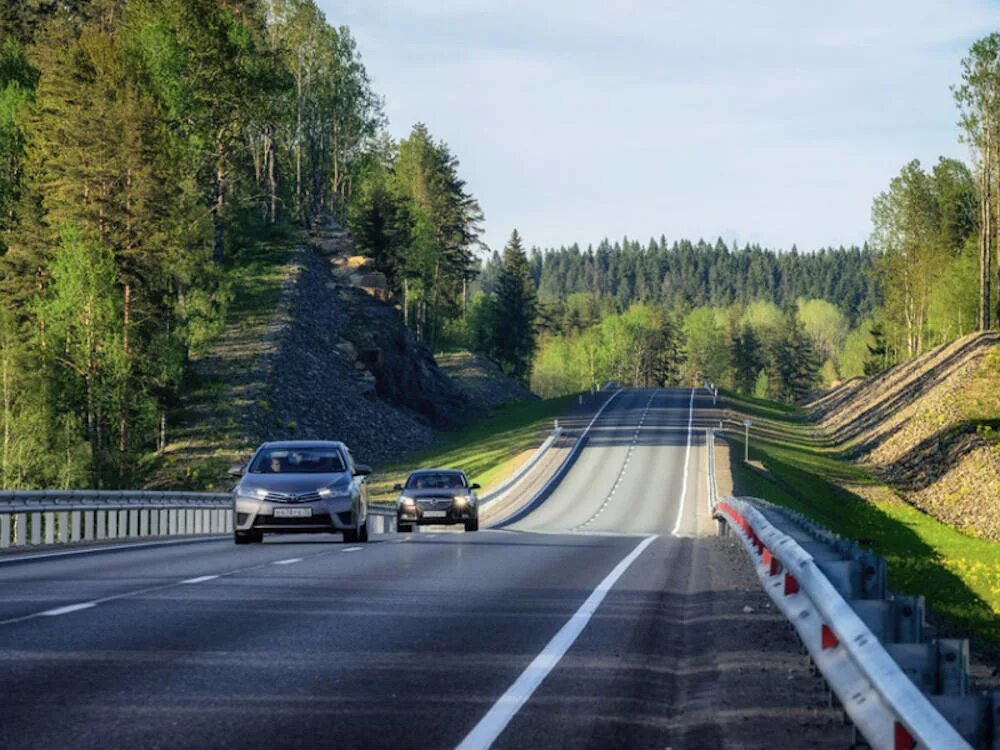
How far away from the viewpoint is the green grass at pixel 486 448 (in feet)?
237

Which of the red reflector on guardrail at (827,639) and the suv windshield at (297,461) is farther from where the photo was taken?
the suv windshield at (297,461)

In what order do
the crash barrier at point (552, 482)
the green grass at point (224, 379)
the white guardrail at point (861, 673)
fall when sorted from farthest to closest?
1. the green grass at point (224, 379)
2. the crash barrier at point (552, 482)
3. the white guardrail at point (861, 673)

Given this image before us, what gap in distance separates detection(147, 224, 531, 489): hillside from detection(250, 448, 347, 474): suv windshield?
38.1 metres

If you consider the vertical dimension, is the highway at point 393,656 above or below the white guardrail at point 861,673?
below

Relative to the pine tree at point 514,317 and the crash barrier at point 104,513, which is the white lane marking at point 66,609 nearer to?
the crash barrier at point 104,513

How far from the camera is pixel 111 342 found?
56.0m

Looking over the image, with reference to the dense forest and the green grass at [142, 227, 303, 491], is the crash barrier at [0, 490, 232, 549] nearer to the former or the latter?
the dense forest

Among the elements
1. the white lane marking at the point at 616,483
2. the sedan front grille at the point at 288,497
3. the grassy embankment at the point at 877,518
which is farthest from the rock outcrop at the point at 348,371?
the sedan front grille at the point at 288,497

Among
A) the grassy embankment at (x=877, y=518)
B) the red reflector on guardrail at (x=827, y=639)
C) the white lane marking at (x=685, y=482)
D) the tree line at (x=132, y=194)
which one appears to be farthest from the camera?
the white lane marking at (x=685, y=482)

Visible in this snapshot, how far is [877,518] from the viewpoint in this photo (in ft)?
178

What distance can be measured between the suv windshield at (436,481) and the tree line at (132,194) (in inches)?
762

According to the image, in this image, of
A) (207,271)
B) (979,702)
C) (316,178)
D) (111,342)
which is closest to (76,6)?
(316,178)

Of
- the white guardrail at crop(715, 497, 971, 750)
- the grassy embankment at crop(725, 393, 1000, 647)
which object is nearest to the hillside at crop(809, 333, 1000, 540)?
the grassy embankment at crop(725, 393, 1000, 647)

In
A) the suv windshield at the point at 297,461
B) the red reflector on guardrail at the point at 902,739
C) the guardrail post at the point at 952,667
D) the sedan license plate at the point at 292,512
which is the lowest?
the sedan license plate at the point at 292,512
